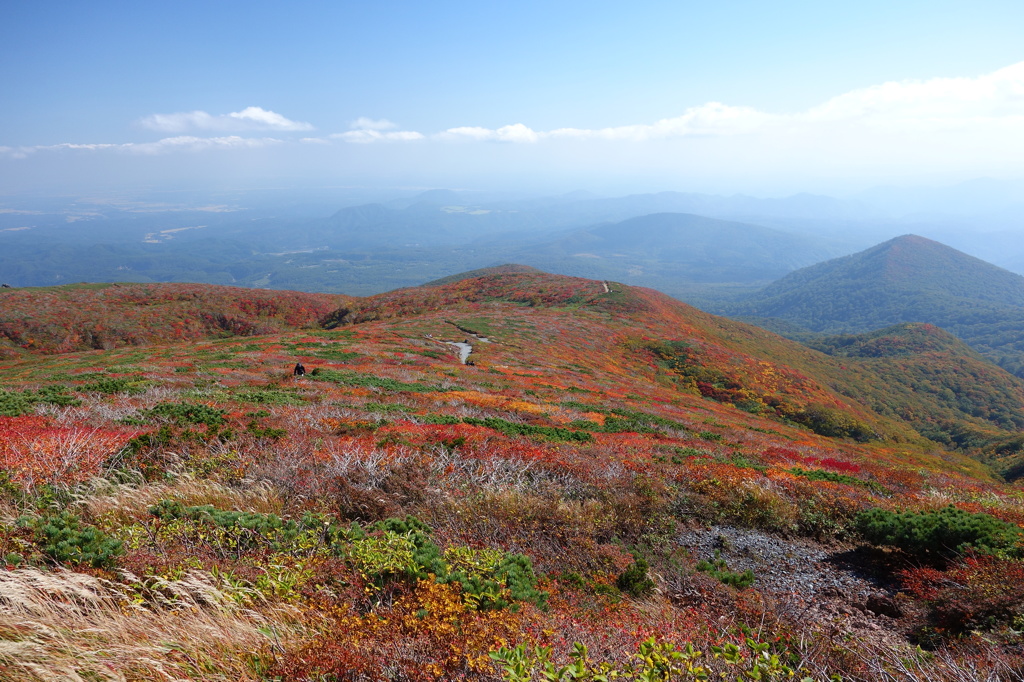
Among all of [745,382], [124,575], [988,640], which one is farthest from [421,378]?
[745,382]

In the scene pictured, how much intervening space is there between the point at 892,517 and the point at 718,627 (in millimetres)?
5128

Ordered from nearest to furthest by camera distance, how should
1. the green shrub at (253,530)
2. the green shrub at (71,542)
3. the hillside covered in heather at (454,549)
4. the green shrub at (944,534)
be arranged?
the hillside covered in heather at (454,549) → the green shrub at (71,542) → the green shrub at (253,530) → the green shrub at (944,534)

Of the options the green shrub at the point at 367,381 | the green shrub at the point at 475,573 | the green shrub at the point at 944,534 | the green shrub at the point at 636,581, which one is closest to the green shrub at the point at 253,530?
the green shrub at the point at 475,573

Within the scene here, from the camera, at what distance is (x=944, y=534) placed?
6.67m

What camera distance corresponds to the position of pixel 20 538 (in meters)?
4.32

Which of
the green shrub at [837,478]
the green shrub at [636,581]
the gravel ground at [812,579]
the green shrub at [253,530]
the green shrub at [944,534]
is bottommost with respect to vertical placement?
the green shrub at [837,478]

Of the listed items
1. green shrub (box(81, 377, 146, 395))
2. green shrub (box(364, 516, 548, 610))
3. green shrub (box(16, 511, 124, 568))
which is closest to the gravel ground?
green shrub (box(364, 516, 548, 610))

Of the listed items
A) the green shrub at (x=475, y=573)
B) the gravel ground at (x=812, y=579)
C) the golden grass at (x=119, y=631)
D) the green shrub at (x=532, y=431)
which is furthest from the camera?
the green shrub at (x=532, y=431)

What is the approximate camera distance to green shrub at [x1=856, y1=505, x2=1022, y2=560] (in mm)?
6324

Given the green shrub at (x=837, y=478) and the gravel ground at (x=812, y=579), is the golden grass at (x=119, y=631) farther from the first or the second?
the green shrub at (x=837, y=478)

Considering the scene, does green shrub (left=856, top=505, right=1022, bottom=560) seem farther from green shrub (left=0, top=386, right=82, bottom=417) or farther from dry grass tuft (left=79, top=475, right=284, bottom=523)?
green shrub (left=0, top=386, right=82, bottom=417)

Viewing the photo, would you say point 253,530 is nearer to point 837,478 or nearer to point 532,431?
point 532,431

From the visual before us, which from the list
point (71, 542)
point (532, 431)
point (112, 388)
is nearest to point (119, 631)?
point (71, 542)

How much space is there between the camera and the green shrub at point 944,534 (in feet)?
20.7
